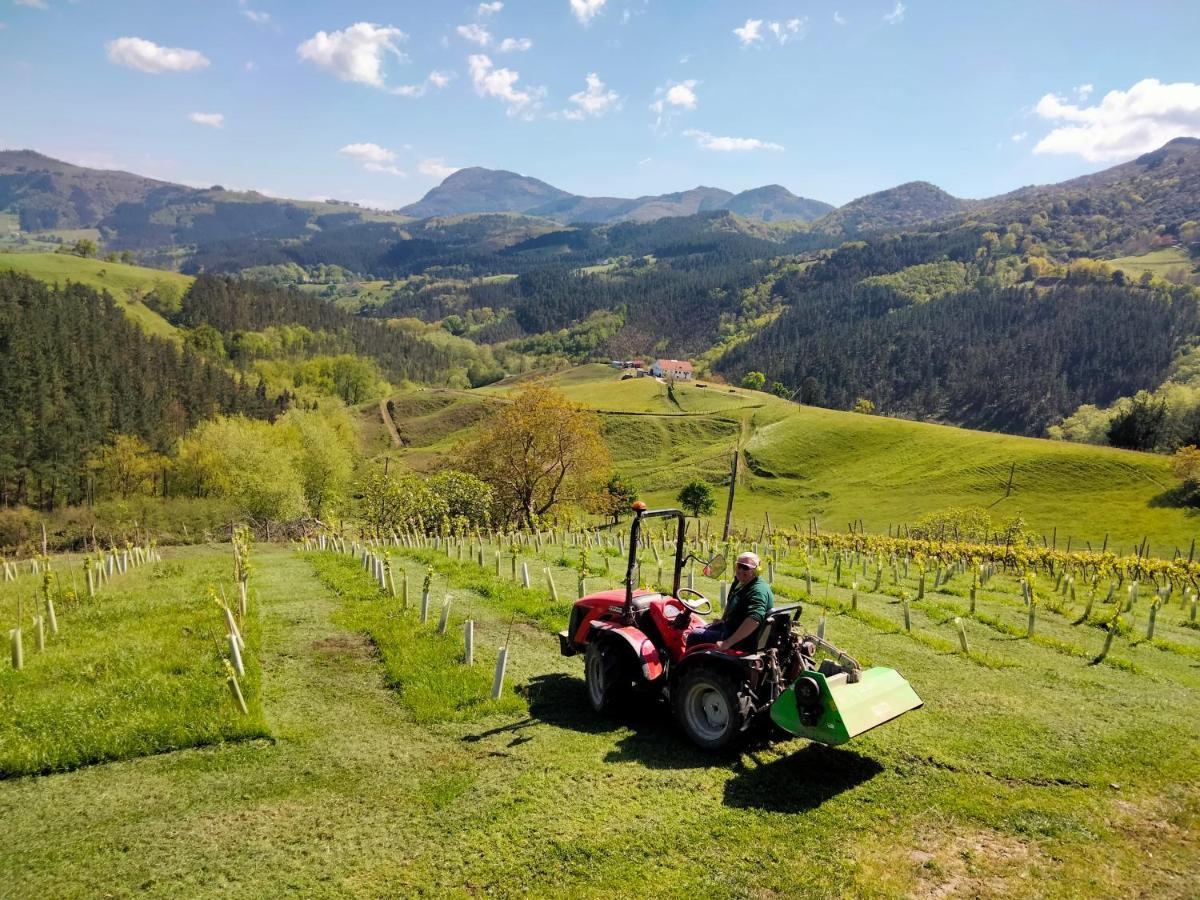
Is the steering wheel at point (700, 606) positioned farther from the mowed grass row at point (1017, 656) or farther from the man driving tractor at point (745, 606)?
the mowed grass row at point (1017, 656)

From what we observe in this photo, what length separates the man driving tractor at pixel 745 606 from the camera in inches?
329

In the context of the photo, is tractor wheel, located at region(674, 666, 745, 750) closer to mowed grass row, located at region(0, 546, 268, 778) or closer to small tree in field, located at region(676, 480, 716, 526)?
mowed grass row, located at region(0, 546, 268, 778)

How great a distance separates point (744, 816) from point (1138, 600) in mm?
22845

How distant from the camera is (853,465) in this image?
3206 inches

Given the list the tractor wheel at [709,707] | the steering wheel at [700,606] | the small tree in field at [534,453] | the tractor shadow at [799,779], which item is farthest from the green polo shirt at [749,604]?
the small tree in field at [534,453]

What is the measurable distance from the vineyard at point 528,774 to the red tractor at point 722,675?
0.62 metres

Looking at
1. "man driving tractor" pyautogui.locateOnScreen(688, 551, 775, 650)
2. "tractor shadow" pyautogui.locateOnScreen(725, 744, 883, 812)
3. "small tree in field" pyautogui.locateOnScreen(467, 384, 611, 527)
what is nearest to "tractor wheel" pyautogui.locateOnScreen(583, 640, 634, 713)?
"man driving tractor" pyautogui.locateOnScreen(688, 551, 775, 650)

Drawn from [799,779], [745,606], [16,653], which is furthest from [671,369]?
[799,779]

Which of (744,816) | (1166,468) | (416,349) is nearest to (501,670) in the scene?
(744,816)

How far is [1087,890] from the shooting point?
604 cm

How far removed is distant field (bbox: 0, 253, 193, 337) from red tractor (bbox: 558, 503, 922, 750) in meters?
166

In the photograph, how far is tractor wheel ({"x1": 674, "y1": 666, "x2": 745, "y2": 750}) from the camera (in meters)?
8.31

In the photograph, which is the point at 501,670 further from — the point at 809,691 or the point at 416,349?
the point at 416,349

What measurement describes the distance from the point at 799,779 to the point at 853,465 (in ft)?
259
